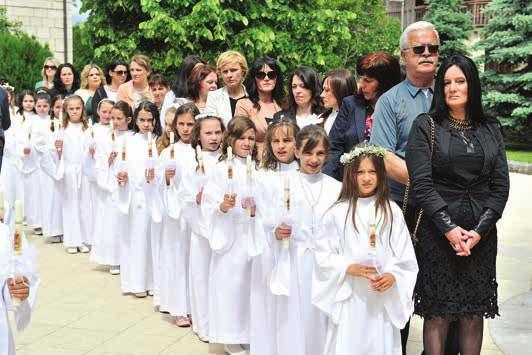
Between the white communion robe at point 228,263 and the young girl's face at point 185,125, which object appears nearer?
the white communion robe at point 228,263

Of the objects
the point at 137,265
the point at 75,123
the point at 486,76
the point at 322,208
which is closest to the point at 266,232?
the point at 322,208

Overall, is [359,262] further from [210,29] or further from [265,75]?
[210,29]

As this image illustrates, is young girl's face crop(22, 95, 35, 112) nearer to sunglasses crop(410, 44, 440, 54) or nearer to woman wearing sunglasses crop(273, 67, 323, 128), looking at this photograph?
woman wearing sunglasses crop(273, 67, 323, 128)

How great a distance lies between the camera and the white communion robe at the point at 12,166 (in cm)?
1131

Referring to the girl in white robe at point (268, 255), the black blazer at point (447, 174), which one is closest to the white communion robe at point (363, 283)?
the black blazer at point (447, 174)

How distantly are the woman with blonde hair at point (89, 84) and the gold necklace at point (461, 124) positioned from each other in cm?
687

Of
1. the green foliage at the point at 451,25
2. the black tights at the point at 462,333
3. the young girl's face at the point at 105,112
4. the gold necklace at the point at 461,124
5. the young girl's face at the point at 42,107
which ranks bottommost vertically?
the black tights at the point at 462,333

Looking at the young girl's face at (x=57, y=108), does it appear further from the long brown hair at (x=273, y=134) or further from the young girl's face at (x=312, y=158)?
the young girl's face at (x=312, y=158)

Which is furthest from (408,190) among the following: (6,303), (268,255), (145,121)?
(145,121)

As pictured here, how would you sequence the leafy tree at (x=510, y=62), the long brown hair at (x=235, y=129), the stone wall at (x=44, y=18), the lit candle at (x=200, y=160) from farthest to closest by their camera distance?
the stone wall at (x=44, y=18), the leafy tree at (x=510, y=62), the lit candle at (x=200, y=160), the long brown hair at (x=235, y=129)

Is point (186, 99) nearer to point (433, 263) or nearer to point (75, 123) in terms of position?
point (75, 123)

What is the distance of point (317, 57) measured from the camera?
17.1 m

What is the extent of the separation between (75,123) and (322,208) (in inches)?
218

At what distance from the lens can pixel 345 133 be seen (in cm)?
575
